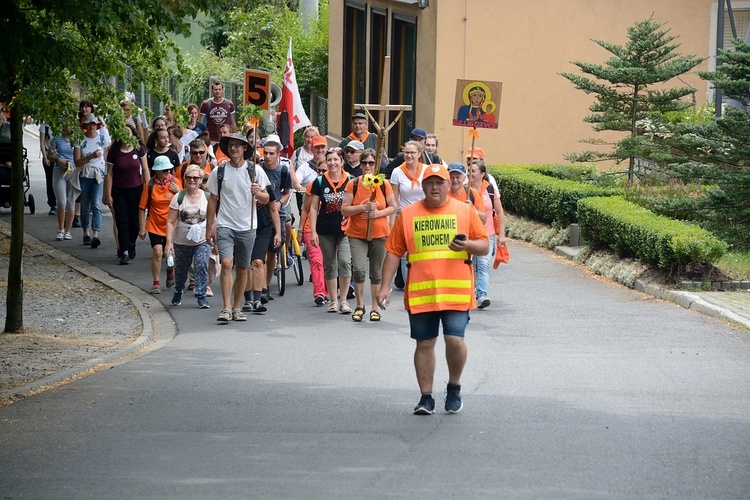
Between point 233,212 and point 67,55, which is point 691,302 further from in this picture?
point 67,55

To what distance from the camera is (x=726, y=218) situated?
1722 centimetres

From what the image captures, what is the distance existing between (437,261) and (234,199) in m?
4.89

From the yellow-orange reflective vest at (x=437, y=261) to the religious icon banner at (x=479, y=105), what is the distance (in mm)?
7648

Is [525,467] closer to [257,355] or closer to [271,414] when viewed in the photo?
[271,414]

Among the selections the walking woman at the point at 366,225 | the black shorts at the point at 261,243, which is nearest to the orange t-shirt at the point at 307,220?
the black shorts at the point at 261,243

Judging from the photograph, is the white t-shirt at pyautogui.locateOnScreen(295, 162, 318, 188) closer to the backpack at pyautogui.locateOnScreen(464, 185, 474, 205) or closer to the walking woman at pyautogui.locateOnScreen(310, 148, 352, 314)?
the walking woman at pyautogui.locateOnScreen(310, 148, 352, 314)

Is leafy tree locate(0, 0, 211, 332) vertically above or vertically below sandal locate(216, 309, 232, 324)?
above

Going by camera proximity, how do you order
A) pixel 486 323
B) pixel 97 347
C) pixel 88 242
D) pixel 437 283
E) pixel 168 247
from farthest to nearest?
pixel 88 242, pixel 168 247, pixel 486 323, pixel 97 347, pixel 437 283

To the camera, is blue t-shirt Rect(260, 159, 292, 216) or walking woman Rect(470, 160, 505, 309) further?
blue t-shirt Rect(260, 159, 292, 216)

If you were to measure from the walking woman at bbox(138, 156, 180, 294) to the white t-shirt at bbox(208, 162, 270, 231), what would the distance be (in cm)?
247

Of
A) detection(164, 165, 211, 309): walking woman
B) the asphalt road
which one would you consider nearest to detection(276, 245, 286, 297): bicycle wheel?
detection(164, 165, 211, 309): walking woman

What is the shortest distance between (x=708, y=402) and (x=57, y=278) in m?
9.87

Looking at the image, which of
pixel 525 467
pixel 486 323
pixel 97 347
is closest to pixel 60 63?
pixel 97 347

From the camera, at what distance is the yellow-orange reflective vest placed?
8734 mm
